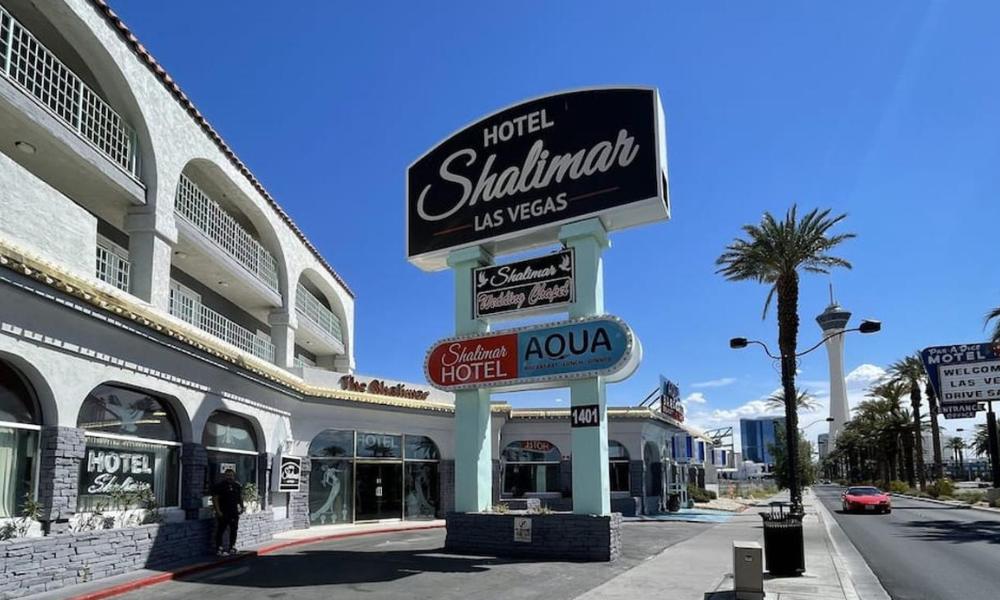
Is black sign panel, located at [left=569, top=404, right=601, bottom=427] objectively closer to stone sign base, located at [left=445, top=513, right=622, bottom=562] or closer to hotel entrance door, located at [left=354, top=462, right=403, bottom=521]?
stone sign base, located at [left=445, top=513, right=622, bottom=562]

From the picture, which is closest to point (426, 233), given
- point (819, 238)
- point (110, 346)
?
point (110, 346)

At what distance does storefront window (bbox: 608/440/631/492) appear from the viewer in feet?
120

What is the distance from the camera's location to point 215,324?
27.5 m

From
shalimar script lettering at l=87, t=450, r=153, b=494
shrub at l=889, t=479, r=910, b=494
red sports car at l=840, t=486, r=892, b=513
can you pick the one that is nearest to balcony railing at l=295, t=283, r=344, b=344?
shalimar script lettering at l=87, t=450, r=153, b=494

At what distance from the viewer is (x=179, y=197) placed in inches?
898

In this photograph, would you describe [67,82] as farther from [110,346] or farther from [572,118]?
[572,118]

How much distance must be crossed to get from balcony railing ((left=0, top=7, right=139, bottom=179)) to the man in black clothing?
8241 millimetres

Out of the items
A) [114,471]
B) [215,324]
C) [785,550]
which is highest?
[215,324]

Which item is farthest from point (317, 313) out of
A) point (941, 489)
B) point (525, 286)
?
point (941, 489)

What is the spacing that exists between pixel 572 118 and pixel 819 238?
1759 cm

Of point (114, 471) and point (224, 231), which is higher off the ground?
point (224, 231)

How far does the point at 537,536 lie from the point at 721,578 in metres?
4.68

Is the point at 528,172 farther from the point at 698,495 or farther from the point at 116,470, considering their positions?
the point at 698,495

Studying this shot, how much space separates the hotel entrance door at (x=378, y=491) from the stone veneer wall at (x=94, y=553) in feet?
34.5
